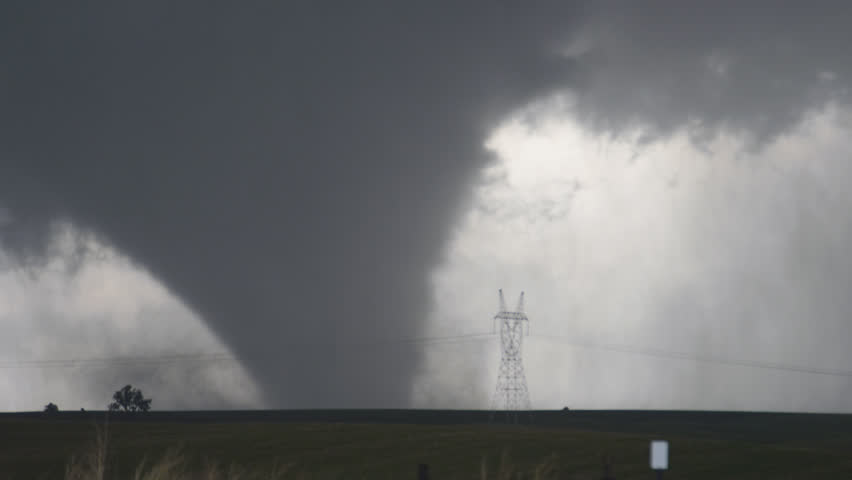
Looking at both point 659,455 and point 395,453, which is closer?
point 659,455

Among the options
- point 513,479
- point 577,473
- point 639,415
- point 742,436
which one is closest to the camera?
point 513,479

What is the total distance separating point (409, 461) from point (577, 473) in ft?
43.5

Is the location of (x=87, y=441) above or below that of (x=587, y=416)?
below

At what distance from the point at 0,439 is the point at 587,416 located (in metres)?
116

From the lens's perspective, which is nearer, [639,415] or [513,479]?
[513,479]

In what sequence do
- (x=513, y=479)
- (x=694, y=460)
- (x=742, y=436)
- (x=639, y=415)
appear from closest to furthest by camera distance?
1. (x=513, y=479)
2. (x=694, y=460)
3. (x=742, y=436)
4. (x=639, y=415)

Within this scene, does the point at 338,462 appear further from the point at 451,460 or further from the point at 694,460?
the point at 694,460

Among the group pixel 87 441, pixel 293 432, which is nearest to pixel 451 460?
pixel 293 432

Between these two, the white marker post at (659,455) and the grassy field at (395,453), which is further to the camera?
the grassy field at (395,453)

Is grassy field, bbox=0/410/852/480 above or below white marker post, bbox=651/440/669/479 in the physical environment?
above

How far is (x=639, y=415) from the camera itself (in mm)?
168625

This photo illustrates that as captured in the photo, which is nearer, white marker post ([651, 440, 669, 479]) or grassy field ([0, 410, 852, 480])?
white marker post ([651, 440, 669, 479])

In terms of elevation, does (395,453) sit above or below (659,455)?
above

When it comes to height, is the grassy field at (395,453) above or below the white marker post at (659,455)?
above
